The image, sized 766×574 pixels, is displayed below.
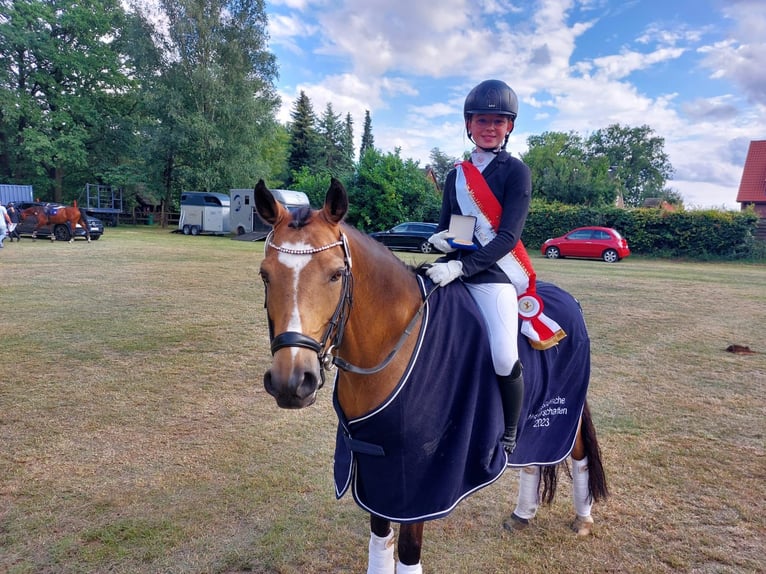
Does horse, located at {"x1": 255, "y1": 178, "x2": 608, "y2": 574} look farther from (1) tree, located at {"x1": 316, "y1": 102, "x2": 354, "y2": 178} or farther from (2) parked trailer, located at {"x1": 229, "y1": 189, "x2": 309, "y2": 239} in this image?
(1) tree, located at {"x1": 316, "y1": 102, "x2": 354, "y2": 178}

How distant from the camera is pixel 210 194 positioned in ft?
103

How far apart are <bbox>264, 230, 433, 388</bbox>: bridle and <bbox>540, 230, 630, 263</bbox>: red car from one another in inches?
902

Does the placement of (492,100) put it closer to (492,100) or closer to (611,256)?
(492,100)

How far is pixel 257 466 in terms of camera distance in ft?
12.3

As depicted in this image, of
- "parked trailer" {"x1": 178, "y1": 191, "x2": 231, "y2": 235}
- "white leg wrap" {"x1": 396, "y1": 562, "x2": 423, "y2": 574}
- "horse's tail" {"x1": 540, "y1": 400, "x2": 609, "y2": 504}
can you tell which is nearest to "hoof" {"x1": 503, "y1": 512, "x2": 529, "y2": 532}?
"horse's tail" {"x1": 540, "y1": 400, "x2": 609, "y2": 504}

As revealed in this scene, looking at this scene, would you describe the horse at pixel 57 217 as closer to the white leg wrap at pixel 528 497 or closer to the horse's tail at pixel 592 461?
the white leg wrap at pixel 528 497

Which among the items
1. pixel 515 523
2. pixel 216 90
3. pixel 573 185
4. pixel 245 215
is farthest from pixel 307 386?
pixel 573 185

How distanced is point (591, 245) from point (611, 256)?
1.06 metres

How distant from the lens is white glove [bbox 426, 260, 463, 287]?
2.25 m

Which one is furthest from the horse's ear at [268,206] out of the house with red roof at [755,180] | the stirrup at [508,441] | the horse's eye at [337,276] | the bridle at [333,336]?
the house with red roof at [755,180]

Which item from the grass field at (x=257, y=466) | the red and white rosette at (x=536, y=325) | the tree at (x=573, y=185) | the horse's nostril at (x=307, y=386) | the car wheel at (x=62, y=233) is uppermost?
the tree at (x=573, y=185)

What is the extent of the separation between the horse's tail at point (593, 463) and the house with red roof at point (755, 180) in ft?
145

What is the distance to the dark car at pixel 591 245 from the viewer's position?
22031mm

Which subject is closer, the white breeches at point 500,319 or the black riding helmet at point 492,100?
the white breeches at point 500,319
